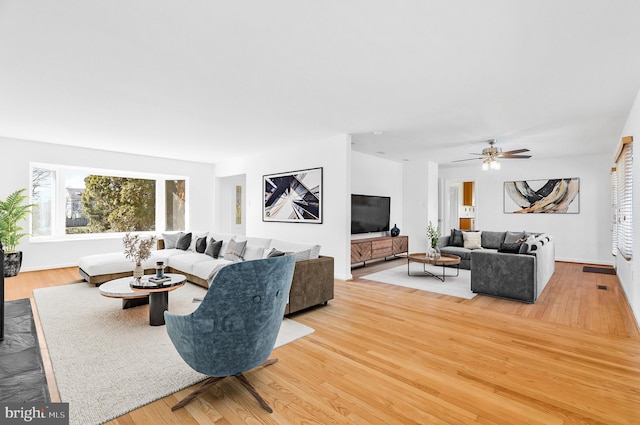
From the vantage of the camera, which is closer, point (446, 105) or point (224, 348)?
point (224, 348)

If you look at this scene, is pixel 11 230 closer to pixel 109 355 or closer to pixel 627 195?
pixel 109 355

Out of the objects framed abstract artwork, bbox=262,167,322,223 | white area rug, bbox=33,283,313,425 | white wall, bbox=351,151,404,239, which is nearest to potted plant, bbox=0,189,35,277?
white area rug, bbox=33,283,313,425

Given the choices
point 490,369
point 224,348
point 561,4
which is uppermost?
point 561,4

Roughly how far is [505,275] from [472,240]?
265cm

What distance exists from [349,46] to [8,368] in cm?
367

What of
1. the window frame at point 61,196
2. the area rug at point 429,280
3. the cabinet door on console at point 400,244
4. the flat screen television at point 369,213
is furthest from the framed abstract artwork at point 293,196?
the window frame at point 61,196

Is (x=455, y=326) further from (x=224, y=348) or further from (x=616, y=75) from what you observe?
(x=616, y=75)

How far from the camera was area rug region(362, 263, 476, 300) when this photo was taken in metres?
4.69

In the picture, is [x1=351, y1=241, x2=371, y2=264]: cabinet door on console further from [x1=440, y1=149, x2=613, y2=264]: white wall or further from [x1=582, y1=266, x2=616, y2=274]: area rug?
[x1=582, y1=266, x2=616, y2=274]: area rug

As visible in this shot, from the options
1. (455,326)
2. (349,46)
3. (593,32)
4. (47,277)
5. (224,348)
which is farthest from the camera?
(47,277)

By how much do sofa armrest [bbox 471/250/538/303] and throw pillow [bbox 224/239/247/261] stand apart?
11.5ft

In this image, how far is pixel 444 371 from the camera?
92.7 inches

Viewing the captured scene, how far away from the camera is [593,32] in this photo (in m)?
2.32

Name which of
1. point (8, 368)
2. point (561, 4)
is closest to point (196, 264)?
point (8, 368)
